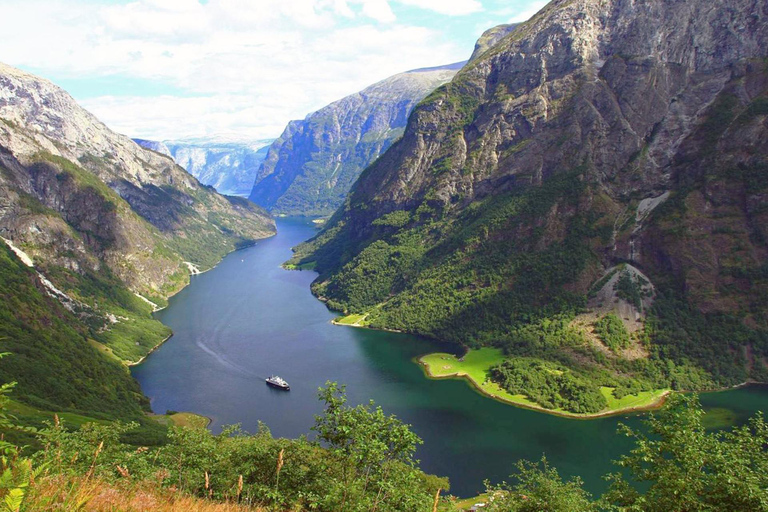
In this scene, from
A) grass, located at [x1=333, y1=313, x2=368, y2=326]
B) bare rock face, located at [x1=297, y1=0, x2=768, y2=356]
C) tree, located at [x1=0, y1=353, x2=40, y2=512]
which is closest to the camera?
tree, located at [x1=0, y1=353, x2=40, y2=512]

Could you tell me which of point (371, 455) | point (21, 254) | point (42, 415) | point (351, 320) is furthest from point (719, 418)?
point (21, 254)

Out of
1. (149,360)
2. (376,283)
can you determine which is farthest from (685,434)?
(376,283)

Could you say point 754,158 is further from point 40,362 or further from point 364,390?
point 40,362

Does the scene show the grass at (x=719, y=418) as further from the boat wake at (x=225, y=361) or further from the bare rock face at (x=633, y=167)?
the boat wake at (x=225, y=361)

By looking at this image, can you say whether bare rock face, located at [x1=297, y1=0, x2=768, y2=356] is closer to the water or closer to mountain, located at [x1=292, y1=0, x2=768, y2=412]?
mountain, located at [x1=292, y1=0, x2=768, y2=412]

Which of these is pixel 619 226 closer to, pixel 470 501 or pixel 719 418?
pixel 719 418

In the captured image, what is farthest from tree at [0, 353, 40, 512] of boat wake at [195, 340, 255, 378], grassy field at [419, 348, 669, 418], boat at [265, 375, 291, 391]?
boat wake at [195, 340, 255, 378]
